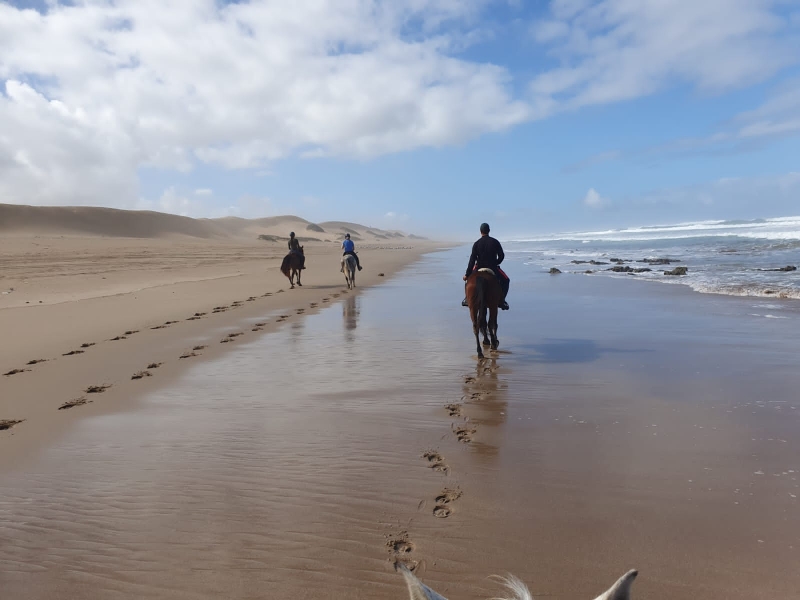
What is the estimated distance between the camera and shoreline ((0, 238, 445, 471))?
5.30 metres

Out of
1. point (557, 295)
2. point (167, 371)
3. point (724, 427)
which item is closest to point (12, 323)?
point (167, 371)

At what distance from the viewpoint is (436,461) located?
403 centimetres

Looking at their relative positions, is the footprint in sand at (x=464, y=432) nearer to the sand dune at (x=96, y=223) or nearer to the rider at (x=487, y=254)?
the rider at (x=487, y=254)

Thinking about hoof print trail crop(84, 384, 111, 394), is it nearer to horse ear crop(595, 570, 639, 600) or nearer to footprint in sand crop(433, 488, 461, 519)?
footprint in sand crop(433, 488, 461, 519)

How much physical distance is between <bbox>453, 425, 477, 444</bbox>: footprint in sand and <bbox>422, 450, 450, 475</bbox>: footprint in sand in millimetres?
371

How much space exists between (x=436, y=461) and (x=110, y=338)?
23.1 feet

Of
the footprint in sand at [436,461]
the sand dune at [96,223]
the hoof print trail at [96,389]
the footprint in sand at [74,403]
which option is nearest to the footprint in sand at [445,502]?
the footprint in sand at [436,461]

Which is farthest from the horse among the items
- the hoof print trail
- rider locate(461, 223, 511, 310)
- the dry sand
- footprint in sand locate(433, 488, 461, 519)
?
footprint in sand locate(433, 488, 461, 519)

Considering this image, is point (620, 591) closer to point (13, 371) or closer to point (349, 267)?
point (13, 371)

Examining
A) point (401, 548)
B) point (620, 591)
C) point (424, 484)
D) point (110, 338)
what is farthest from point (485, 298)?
point (620, 591)

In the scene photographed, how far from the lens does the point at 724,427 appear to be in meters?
4.50

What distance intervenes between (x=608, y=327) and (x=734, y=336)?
1.92 m

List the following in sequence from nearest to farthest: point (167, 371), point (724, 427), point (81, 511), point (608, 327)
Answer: point (81, 511) → point (724, 427) → point (167, 371) → point (608, 327)

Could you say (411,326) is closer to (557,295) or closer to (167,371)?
(167,371)
